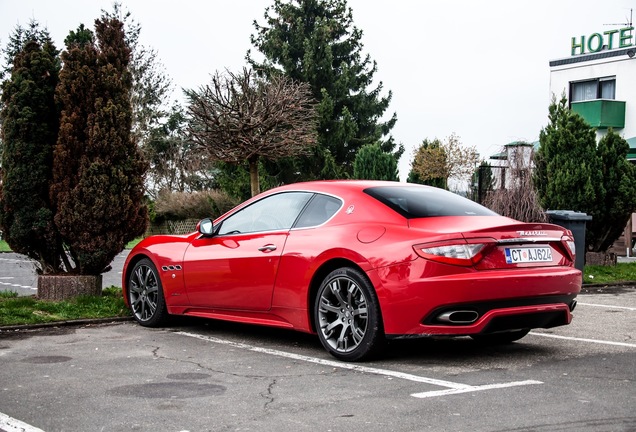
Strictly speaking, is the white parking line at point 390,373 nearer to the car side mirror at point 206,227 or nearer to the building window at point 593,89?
the car side mirror at point 206,227

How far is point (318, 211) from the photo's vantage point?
24.4 ft

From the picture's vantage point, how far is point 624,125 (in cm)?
3703

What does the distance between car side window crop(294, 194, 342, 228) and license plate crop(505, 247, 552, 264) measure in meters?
1.47

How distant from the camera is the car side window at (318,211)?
7312mm

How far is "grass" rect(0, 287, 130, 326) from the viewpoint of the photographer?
901cm

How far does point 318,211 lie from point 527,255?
1.77 metres

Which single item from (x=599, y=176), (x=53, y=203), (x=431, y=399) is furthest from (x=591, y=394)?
(x=599, y=176)

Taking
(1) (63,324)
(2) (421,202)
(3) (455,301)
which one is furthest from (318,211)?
(1) (63,324)

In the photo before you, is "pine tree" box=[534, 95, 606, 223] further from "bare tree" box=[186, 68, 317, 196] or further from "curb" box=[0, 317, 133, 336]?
"curb" box=[0, 317, 133, 336]

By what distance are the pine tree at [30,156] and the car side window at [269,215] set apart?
3.12m

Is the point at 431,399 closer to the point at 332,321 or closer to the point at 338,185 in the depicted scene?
the point at 332,321

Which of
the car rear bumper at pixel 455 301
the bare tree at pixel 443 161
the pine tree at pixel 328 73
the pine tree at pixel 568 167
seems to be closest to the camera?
the car rear bumper at pixel 455 301

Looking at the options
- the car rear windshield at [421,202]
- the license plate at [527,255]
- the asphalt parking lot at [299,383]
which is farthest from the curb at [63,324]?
the license plate at [527,255]

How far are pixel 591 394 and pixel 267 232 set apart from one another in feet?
10.6
